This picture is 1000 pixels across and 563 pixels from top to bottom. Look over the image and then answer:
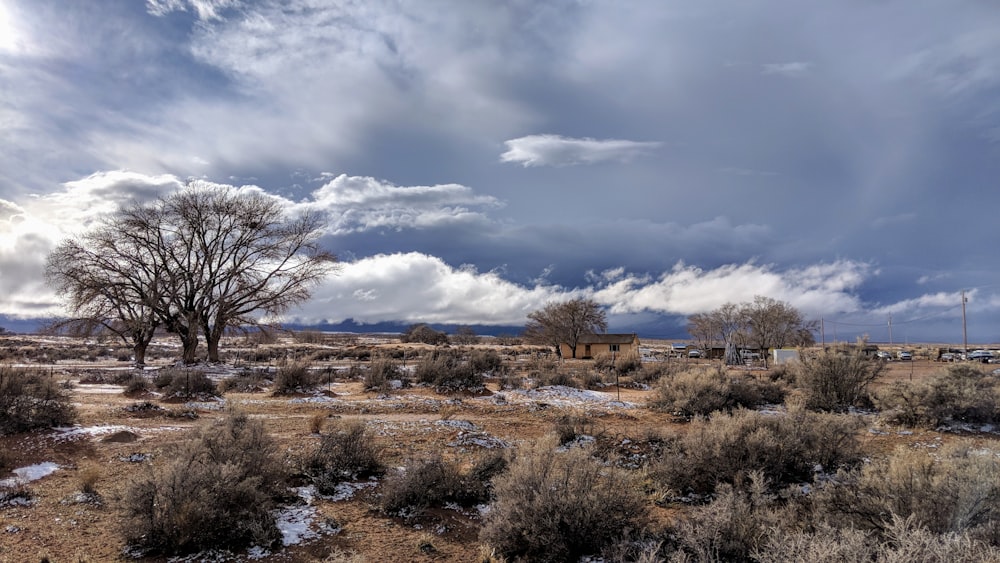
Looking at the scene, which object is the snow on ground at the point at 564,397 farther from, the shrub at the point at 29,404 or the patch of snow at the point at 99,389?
the patch of snow at the point at 99,389

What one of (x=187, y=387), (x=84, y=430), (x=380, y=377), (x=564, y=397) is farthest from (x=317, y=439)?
(x=380, y=377)

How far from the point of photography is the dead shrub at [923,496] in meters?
5.19

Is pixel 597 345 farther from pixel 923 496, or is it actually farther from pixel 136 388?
pixel 923 496

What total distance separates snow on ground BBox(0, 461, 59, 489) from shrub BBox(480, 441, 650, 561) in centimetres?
717

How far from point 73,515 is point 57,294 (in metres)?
32.7

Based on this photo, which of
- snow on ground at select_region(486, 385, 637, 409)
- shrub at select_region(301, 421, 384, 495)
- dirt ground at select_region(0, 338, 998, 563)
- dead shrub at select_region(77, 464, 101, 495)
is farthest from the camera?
snow on ground at select_region(486, 385, 637, 409)

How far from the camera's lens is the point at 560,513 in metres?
5.76

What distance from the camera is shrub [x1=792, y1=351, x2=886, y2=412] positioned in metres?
16.2

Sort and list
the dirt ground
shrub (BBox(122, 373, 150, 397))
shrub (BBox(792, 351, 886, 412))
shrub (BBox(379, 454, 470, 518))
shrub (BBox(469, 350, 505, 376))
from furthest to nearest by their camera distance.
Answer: shrub (BBox(469, 350, 505, 376)), shrub (BBox(122, 373, 150, 397)), shrub (BBox(792, 351, 886, 412)), shrub (BBox(379, 454, 470, 518)), the dirt ground

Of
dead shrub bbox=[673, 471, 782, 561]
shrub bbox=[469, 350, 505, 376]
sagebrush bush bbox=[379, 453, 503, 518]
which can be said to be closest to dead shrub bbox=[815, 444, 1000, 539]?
dead shrub bbox=[673, 471, 782, 561]

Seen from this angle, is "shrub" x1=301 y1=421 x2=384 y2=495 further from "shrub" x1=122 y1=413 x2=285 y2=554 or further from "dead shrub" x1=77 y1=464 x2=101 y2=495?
"dead shrub" x1=77 y1=464 x2=101 y2=495

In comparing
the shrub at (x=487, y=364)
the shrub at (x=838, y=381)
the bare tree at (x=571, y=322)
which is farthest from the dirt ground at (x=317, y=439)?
the bare tree at (x=571, y=322)

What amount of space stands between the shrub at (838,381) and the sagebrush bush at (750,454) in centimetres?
804

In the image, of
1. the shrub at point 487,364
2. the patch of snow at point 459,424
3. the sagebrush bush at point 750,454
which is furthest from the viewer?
the shrub at point 487,364
